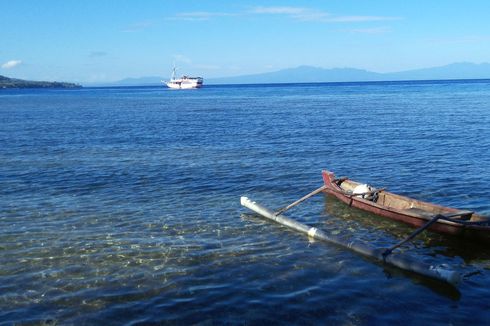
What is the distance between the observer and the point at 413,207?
2217cm

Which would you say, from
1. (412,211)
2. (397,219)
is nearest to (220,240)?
(397,219)

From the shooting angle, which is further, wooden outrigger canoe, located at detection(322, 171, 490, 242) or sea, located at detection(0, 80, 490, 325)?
wooden outrigger canoe, located at detection(322, 171, 490, 242)

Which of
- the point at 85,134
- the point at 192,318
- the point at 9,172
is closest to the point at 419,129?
the point at 85,134

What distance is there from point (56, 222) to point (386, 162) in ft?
77.0

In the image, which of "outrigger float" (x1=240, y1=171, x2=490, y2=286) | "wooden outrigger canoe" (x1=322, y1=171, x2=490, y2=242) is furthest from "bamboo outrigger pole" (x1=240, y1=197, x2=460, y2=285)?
"wooden outrigger canoe" (x1=322, y1=171, x2=490, y2=242)

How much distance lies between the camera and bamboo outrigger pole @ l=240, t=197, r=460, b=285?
15413 mm

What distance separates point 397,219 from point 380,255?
4.72m

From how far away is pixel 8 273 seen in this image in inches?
659

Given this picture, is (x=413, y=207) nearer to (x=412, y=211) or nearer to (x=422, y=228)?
(x=412, y=211)

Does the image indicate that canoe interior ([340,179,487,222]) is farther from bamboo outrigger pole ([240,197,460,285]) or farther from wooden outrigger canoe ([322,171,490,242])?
bamboo outrigger pole ([240,197,460,285])

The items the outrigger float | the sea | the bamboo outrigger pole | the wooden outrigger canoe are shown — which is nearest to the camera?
the sea

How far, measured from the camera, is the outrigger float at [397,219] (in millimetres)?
16648

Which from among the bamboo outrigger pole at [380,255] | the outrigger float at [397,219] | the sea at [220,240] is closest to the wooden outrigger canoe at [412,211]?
the outrigger float at [397,219]

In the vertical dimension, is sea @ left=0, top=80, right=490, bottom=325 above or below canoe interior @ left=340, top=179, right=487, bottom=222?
below
